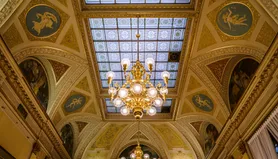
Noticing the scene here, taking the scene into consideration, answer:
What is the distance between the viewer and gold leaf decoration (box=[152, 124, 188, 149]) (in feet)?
44.1

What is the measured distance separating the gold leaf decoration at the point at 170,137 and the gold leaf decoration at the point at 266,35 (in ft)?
26.4

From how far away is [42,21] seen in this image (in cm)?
695

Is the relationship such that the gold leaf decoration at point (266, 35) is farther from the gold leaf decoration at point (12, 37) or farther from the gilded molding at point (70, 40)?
Answer: the gold leaf decoration at point (12, 37)

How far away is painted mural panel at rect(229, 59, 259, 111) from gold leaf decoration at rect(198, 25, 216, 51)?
1.33 m

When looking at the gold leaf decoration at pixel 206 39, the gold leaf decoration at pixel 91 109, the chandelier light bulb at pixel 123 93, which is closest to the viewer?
the chandelier light bulb at pixel 123 93

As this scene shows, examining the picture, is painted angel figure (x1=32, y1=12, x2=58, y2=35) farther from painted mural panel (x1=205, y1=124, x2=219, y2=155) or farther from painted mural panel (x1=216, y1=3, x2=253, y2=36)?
painted mural panel (x1=205, y1=124, x2=219, y2=155)

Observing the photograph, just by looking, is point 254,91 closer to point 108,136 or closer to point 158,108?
point 158,108

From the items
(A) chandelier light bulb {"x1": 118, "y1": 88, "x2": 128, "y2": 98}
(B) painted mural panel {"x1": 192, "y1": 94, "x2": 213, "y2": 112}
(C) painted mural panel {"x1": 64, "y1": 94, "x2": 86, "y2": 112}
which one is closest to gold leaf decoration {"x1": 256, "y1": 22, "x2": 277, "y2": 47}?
(B) painted mural panel {"x1": 192, "y1": 94, "x2": 213, "y2": 112}

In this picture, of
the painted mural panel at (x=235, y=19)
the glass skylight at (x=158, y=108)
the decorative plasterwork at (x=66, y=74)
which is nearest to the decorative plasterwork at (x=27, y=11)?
the decorative plasterwork at (x=66, y=74)

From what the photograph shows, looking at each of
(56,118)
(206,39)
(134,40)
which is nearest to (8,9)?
(134,40)

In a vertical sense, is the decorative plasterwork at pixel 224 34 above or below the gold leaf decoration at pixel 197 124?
below

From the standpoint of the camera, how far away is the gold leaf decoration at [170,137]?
13.5 metres

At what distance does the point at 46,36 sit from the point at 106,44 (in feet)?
7.29

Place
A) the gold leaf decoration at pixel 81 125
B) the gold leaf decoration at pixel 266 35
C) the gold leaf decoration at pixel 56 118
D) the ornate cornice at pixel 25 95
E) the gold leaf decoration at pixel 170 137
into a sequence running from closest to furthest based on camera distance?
the ornate cornice at pixel 25 95 < the gold leaf decoration at pixel 266 35 < the gold leaf decoration at pixel 56 118 < the gold leaf decoration at pixel 81 125 < the gold leaf decoration at pixel 170 137
